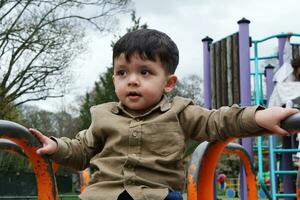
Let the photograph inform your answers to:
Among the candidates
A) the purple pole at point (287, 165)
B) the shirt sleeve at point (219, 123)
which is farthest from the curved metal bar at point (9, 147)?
the purple pole at point (287, 165)

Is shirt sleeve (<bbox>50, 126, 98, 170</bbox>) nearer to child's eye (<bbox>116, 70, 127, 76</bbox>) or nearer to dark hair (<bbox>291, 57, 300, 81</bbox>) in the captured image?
child's eye (<bbox>116, 70, 127, 76</bbox>)

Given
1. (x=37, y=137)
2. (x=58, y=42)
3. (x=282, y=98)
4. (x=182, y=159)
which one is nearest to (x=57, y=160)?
(x=37, y=137)

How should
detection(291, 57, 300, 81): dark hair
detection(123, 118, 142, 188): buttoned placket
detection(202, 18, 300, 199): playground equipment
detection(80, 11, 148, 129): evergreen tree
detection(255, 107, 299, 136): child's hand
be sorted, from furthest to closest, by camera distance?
1. detection(80, 11, 148, 129): evergreen tree
2. detection(202, 18, 300, 199): playground equipment
3. detection(291, 57, 300, 81): dark hair
4. detection(123, 118, 142, 188): buttoned placket
5. detection(255, 107, 299, 136): child's hand

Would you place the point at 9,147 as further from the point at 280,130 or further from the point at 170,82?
the point at 280,130

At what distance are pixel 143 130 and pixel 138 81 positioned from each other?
148mm

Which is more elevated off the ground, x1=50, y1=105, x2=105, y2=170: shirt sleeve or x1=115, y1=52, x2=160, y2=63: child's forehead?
x1=115, y1=52, x2=160, y2=63: child's forehead

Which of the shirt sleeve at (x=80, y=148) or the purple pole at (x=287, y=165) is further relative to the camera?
the purple pole at (x=287, y=165)

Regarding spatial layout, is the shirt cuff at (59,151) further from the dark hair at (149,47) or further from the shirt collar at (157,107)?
the dark hair at (149,47)

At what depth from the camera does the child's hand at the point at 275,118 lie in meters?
1.27

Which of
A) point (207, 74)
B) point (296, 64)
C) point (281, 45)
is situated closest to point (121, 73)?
point (296, 64)

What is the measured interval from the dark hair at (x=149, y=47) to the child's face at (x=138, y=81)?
2 cm

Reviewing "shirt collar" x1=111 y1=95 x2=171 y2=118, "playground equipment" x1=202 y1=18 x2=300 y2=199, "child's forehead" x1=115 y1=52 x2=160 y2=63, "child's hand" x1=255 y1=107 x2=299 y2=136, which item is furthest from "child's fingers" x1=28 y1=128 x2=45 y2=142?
"playground equipment" x1=202 y1=18 x2=300 y2=199

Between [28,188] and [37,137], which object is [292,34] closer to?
[37,137]

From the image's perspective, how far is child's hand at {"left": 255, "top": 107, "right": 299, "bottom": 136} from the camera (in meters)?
1.27
